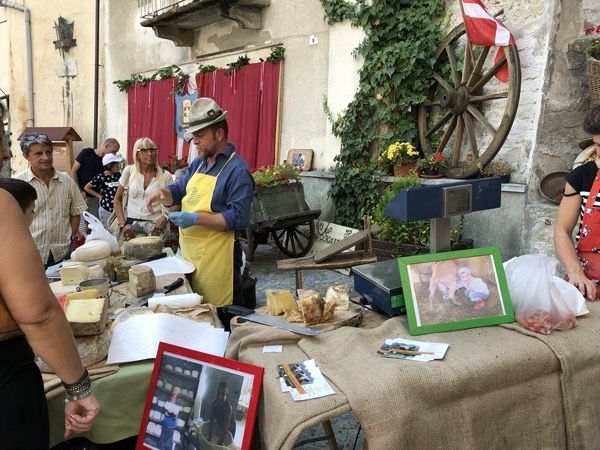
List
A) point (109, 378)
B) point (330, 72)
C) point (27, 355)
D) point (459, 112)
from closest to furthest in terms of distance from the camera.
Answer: point (27, 355) < point (109, 378) < point (459, 112) < point (330, 72)

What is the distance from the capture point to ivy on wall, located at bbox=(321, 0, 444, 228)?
254 inches

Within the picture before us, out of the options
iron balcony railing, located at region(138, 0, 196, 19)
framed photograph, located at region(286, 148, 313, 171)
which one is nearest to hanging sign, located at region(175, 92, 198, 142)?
iron balcony railing, located at region(138, 0, 196, 19)

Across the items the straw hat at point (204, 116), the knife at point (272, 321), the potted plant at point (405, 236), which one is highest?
the straw hat at point (204, 116)


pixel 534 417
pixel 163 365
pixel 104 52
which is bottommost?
pixel 534 417

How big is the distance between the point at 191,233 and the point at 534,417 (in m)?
2.13

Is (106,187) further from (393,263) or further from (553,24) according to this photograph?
(553,24)

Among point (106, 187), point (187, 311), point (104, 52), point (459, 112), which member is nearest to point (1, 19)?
point (104, 52)

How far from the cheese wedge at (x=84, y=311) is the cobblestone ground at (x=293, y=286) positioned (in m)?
0.44

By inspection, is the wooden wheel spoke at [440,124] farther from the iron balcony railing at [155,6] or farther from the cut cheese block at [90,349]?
the iron balcony railing at [155,6]

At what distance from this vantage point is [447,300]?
1.94 meters

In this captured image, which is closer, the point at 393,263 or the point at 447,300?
the point at 447,300

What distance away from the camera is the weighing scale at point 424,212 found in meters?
1.99

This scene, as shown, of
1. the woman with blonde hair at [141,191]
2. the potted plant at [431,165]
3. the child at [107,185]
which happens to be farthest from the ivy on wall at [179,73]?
the woman with blonde hair at [141,191]

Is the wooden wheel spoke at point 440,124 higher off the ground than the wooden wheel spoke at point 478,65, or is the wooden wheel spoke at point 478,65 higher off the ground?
the wooden wheel spoke at point 478,65
